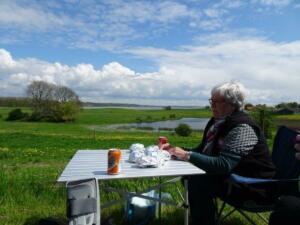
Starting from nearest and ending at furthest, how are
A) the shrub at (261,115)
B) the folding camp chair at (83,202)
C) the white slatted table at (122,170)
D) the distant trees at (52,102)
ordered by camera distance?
the folding camp chair at (83,202) → the white slatted table at (122,170) → the shrub at (261,115) → the distant trees at (52,102)

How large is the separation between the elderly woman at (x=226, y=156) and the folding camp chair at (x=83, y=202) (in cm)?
95

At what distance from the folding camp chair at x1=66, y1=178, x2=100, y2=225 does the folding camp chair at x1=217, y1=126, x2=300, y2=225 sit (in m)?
1.10

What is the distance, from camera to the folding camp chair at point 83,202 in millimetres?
2223

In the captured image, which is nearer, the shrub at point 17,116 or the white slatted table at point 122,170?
the white slatted table at point 122,170

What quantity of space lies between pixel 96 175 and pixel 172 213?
165 cm

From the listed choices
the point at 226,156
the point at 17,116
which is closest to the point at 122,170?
the point at 226,156

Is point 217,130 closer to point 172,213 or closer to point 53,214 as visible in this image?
point 172,213

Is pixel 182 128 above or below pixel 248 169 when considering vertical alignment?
below

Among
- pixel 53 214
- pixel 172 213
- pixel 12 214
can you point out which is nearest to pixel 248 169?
pixel 172 213

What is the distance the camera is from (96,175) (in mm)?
2461

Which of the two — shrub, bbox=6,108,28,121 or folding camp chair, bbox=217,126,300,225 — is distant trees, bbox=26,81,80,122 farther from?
folding camp chair, bbox=217,126,300,225

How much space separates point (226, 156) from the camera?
2918mm

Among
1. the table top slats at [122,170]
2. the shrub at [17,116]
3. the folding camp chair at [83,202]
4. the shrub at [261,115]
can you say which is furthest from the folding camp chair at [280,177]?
the shrub at [17,116]

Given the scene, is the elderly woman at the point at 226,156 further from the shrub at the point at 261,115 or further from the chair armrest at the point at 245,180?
the shrub at the point at 261,115
